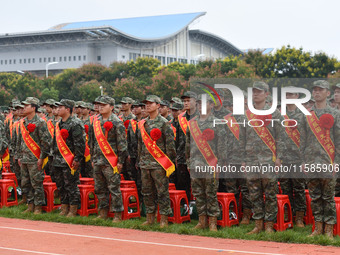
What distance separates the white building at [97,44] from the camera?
81.8 m

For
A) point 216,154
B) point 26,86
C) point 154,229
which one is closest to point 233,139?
point 216,154

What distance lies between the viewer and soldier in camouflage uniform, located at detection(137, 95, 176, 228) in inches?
336

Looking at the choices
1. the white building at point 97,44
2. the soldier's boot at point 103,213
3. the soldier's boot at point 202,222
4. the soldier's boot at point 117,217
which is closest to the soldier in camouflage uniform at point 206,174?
the soldier's boot at point 202,222

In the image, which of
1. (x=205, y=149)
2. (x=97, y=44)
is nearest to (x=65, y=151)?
(x=205, y=149)

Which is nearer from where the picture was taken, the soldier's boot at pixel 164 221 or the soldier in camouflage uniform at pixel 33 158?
the soldier's boot at pixel 164 221

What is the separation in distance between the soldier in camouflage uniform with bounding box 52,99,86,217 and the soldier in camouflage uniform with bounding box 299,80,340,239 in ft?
13.4

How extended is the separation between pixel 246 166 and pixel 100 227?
2629mm

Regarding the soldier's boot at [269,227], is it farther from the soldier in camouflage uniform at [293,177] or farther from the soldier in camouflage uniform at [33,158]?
the soldier in camouflage uniform at [33,158]

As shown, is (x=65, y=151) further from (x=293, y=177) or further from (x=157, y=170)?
(x=293, y=177)

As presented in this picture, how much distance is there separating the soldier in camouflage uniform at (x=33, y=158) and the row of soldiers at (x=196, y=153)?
2 centimetres

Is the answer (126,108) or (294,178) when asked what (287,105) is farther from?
(126,108)

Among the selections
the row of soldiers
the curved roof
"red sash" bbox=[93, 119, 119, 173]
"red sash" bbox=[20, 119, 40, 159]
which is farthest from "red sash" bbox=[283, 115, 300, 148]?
the curved roof

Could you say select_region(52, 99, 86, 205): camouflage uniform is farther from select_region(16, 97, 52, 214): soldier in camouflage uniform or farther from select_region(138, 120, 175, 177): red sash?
select_region(138, 120, 175, 177): red sash

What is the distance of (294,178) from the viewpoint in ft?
28.2
